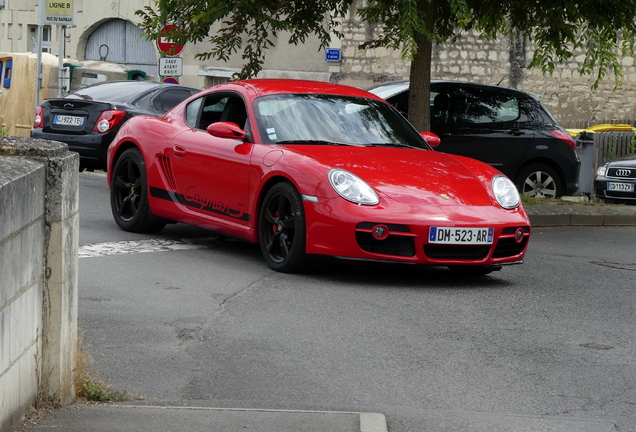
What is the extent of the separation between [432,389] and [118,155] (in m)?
5.57

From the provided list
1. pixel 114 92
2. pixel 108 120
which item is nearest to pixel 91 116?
pixel 108 120

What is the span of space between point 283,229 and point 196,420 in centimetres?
376

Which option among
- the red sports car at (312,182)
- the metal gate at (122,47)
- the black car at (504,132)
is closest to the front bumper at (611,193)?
the black car at (504,132)

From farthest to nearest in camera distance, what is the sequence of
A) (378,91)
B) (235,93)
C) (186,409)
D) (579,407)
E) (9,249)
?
(378,91), (235,93), (579,407), (186,409), (9,249)

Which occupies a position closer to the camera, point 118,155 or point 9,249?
point 9,249

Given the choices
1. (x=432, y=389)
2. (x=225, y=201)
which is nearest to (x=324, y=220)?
(x=225, y=201)

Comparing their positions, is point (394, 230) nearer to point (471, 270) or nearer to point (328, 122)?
point (471, 270)

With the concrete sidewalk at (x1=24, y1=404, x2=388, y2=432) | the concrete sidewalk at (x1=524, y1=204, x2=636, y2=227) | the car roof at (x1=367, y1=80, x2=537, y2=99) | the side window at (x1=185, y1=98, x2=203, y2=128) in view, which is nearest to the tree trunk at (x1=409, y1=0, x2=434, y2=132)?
the car roof at (x1=367, y1=80, x2=537, y2=99)

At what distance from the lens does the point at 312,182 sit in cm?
757

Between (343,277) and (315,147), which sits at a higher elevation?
(315,147)

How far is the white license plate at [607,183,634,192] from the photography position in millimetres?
15969

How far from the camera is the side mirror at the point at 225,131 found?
8.25 metres

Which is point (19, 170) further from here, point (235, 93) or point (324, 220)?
point (235, 93)

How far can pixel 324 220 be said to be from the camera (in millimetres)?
7512
